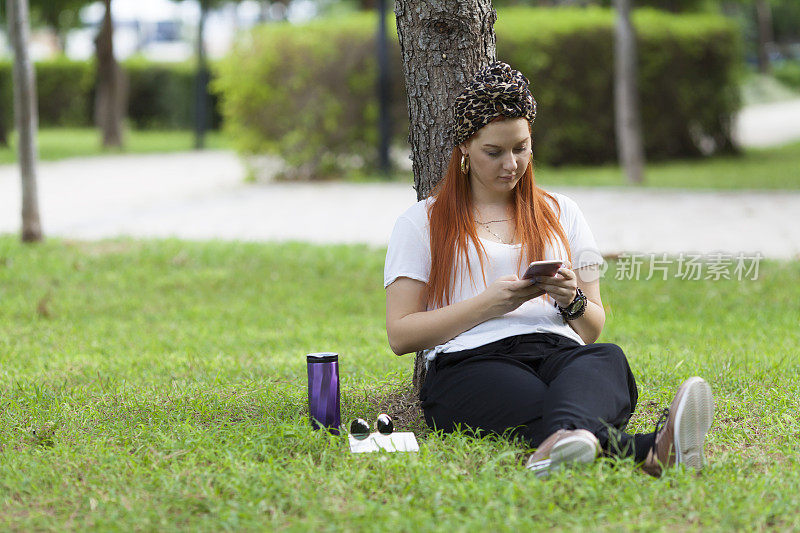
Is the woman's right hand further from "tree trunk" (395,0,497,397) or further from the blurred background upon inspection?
the blurred background

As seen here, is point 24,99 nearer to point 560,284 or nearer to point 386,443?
point 386,443

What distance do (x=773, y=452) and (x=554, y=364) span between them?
834mm

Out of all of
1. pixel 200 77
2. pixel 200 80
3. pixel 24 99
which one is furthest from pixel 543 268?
pixel 200 77

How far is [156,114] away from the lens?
33094 millimetres

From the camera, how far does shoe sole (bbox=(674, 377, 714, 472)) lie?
3035 mm

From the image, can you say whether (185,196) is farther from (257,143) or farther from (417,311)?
(417,311)

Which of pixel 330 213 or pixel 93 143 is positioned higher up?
pixel 330 213

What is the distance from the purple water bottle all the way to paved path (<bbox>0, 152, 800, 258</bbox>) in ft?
16.4

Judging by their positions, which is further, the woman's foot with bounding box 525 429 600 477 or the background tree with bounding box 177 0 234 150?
the background tree with bounding box 177 0 234 150

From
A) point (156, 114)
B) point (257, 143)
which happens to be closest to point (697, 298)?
point (257, 143)

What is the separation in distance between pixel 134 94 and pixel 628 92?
23.3 meters

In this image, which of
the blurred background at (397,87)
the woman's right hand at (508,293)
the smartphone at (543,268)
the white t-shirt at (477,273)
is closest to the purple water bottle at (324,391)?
the white t-shirt at (477,273)

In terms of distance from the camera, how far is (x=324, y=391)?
3.63 m

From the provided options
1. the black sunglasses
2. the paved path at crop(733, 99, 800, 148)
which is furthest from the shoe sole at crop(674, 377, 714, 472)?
the paved path at crop(733, 99, 800, 148)
